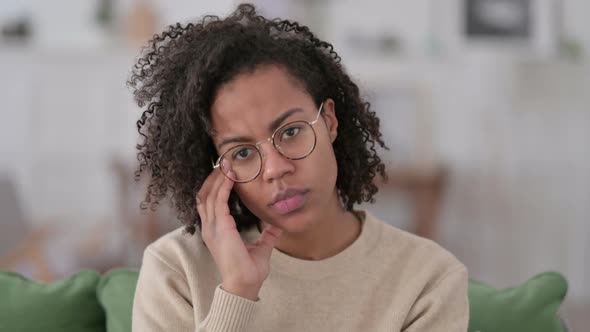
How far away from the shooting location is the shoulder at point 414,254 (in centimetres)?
134

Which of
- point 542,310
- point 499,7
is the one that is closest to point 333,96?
point 542,310

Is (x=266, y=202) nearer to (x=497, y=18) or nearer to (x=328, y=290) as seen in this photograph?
(x=328, y=290)

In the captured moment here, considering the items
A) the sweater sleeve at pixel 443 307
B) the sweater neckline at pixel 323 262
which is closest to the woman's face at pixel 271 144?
the sweater neckline at pixel 323 262

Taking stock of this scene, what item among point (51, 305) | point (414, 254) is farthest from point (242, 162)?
point (51, 305)

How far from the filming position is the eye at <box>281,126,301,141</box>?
122 cm

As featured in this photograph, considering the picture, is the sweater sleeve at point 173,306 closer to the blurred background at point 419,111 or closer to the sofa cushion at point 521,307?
the sofa cushion at point 521,307

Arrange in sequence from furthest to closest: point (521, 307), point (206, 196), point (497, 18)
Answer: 1. point (497, 18)
2. point (521, 307)
3. point (206, 196)

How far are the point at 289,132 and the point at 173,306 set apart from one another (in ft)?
1.10

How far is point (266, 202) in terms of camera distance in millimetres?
1248

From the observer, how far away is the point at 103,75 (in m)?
4.34

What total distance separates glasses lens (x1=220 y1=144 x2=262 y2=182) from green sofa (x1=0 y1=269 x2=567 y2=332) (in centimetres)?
37

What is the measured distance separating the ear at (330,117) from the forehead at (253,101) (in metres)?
0.09

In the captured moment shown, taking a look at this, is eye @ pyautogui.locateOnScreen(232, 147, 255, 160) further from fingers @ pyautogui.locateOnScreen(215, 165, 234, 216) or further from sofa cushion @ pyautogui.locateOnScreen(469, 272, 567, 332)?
sofa cushion @ pyautogui.locateOnScreen(469, 272, 567, 332)

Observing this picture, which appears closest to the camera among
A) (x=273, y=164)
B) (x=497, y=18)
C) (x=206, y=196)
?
(x=273, y=164)
